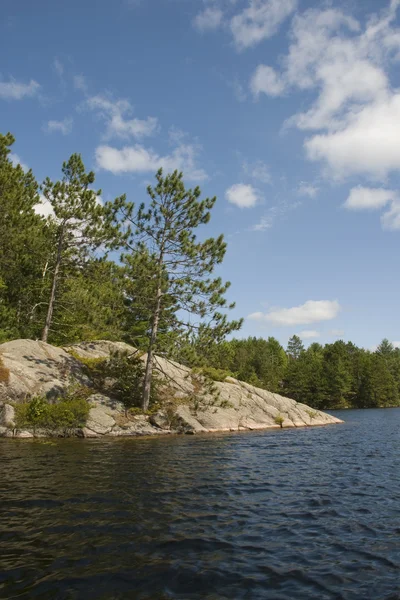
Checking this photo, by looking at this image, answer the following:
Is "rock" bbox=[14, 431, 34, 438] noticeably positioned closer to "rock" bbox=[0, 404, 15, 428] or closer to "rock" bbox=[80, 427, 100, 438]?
"rock" bbox=[0, 404, 15, 428]

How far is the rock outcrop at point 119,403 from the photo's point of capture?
1033 inches

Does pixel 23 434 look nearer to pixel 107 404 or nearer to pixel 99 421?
pixel 99 421

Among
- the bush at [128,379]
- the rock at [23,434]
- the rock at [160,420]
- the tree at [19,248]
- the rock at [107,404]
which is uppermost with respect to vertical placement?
the tree at [19,248]

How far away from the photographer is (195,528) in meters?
9.23

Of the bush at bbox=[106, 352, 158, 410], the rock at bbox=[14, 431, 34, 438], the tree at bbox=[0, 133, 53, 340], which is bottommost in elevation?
the rock at bbox=[14, 431, 34, 438]

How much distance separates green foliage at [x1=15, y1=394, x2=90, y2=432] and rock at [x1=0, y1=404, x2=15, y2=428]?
23cm

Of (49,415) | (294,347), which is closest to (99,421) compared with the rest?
(49,415)

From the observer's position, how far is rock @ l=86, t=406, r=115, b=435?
2586 cm

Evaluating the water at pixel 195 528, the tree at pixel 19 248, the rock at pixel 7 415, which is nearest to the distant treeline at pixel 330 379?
the tree at pixel 19 248

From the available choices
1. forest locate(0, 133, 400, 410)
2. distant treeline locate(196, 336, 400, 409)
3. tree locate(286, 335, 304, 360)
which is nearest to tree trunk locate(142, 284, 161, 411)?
forest locate(0, 133, 400, 410)

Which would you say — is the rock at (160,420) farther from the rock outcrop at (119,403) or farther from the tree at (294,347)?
the tree at (294,347)

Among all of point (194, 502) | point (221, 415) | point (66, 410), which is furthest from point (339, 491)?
point (221, 415)

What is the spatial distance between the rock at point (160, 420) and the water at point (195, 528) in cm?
1080

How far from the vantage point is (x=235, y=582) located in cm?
663
